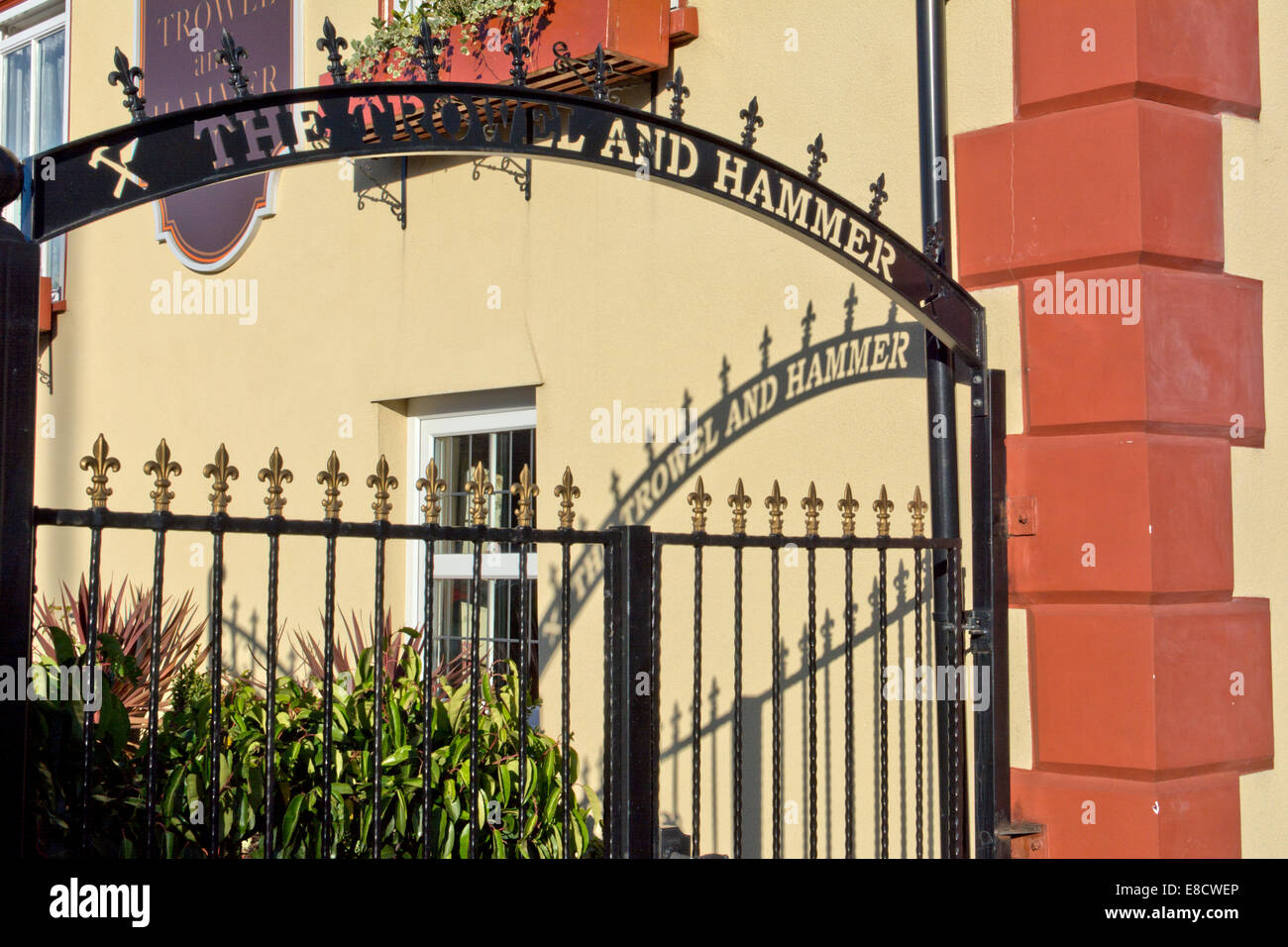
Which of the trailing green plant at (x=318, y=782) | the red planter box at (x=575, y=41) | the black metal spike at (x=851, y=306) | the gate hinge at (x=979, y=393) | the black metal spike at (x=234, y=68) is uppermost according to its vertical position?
the red planter box at (x=575, y=41)

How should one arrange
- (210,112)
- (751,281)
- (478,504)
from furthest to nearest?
1. (751,281)
2. (478,504)
3. (210,112)

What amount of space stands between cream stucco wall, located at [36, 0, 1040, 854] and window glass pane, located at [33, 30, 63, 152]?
1157mm

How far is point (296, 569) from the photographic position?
262 inches

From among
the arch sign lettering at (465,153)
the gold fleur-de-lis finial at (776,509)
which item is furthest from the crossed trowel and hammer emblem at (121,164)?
the gold fleur-de-lis finial at (776,509)

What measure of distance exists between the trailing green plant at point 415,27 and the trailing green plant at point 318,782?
2.45m

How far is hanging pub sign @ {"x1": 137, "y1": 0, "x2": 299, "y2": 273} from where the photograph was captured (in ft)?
22.6

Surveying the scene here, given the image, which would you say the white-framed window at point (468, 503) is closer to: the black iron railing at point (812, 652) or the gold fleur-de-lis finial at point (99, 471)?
the black iron railing at point (812, 652)

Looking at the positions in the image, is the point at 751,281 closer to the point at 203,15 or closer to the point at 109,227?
the point at 203,15

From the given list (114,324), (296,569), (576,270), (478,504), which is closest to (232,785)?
(478,504)

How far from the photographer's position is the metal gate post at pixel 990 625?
3814 millimetres

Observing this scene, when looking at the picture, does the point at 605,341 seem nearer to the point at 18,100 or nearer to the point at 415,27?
the point at 415,27

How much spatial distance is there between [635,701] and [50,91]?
741 centimetres
